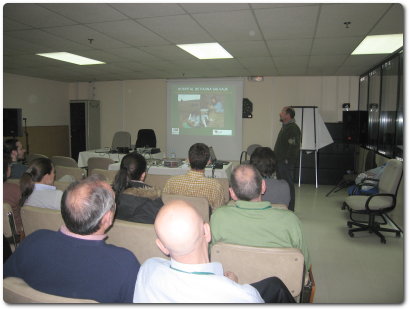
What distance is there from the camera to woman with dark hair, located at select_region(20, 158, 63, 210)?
7.62 ft

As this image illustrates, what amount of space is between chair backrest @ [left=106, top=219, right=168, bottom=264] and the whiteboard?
5.83 metres

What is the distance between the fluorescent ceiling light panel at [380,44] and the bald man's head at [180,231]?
4.16 metres

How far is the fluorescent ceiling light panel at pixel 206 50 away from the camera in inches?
185

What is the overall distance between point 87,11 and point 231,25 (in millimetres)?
1597

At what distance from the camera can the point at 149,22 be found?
356cm

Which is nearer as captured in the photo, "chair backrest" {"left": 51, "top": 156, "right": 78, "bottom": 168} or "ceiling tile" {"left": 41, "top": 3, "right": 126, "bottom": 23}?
"ceiling tile" {"left": 41, "top": 3, "right": 126, "bottom": 23}

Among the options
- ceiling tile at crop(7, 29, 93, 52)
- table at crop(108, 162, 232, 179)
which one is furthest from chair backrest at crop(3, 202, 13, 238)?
ceiling tile at crop(7, 29, 93, 52)

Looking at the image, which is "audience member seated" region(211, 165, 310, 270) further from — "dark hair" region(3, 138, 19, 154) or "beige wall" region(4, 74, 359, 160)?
"beige wall" region(4, 74, 359, 160)

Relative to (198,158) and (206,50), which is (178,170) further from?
(206,50)

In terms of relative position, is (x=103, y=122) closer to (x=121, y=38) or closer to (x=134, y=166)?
(x=121, y=38)

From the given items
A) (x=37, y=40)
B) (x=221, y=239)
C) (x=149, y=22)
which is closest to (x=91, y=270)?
(x=221, y=239)

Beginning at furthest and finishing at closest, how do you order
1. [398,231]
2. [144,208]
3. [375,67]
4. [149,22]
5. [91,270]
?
[375,67]
[398,231]
[149,22]
[144,208]
[91,270]

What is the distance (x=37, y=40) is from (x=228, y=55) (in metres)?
3.00

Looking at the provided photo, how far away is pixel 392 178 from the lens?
12.6ft
